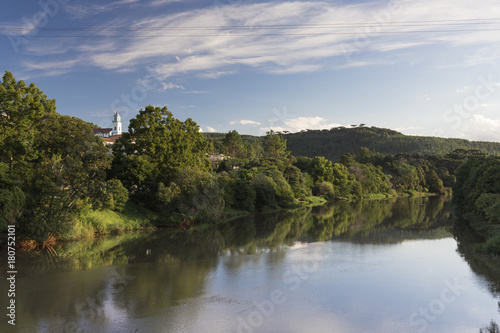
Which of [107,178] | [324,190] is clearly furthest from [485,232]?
[324,190]

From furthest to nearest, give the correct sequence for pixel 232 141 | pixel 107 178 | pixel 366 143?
pixel 366 143, pixel 232 141, pixel 107 178

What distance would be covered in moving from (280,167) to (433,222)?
2702 cm

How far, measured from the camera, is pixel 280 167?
63312 millimetres

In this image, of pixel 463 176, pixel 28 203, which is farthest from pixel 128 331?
pixel 463 176

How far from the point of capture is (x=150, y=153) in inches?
1382

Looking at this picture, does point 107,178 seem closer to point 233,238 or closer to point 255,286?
point 233,238

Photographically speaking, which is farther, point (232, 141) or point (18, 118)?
point (232, 141)

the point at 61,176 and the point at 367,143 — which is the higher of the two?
the point at 367,143

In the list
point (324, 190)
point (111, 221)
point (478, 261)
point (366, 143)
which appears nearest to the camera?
point (478, 261)

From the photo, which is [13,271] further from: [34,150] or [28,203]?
[34,150]

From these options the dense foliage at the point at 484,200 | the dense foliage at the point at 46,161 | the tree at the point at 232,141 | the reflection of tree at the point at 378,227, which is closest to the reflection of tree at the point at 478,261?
the dense foliage at the point at 484,200

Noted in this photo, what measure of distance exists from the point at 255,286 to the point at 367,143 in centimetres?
14813

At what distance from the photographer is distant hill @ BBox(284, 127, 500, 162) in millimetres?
146625

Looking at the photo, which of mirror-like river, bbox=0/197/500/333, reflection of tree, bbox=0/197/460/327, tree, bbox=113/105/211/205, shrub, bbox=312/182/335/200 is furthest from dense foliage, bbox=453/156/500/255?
tree, bbox=113/105/211/205
